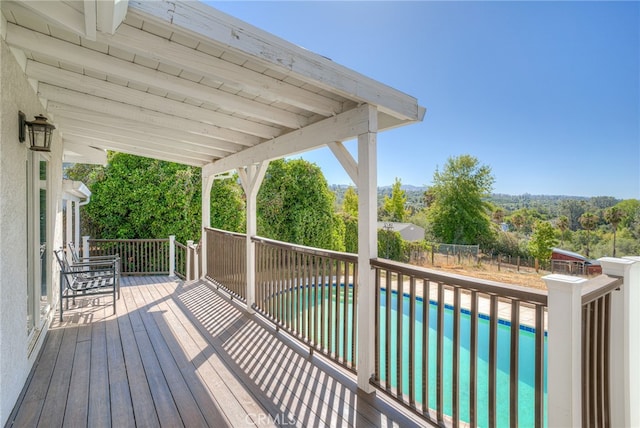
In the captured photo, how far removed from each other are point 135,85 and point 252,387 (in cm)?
287

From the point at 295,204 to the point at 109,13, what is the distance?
10.6 meters

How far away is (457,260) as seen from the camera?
20.4 m

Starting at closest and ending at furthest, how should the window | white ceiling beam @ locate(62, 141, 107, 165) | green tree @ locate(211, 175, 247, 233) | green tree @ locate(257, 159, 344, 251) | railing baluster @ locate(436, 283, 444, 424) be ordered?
railing baluster @ locate(436, 283, 444, 424) → the window → white ceiling beam @ locate(62, 141, 107, 165) → green tree @ locate(211, 175, 247, 233) → green tree @ locate(257, 159, 344, 251)

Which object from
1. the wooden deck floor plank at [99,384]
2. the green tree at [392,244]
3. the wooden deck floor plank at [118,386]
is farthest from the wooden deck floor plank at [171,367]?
the green tree at [392,244]

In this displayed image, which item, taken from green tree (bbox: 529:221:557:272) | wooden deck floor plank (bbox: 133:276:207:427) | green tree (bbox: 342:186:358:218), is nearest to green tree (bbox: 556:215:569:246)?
green tree (bbox: 529:221:557:272)

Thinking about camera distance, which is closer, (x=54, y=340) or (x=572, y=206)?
(x=54, y=340)

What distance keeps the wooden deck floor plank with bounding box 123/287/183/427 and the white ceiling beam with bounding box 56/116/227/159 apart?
8.28 ft

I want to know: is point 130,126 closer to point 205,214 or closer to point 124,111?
point 124,111

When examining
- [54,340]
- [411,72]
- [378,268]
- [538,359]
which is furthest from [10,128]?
[411,72]

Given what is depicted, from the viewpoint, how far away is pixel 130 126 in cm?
397

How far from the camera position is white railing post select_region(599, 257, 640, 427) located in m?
1.87

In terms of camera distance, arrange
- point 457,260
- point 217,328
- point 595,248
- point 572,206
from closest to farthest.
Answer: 1. point 217,328
2. point 457,260
3. point 595,248
4. point 572,206

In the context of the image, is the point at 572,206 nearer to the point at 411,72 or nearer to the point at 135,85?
the point at 411,72

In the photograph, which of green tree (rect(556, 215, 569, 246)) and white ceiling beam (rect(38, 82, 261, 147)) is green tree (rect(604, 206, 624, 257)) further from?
white ceiling beam (rect(38, 82, 261, 147))
